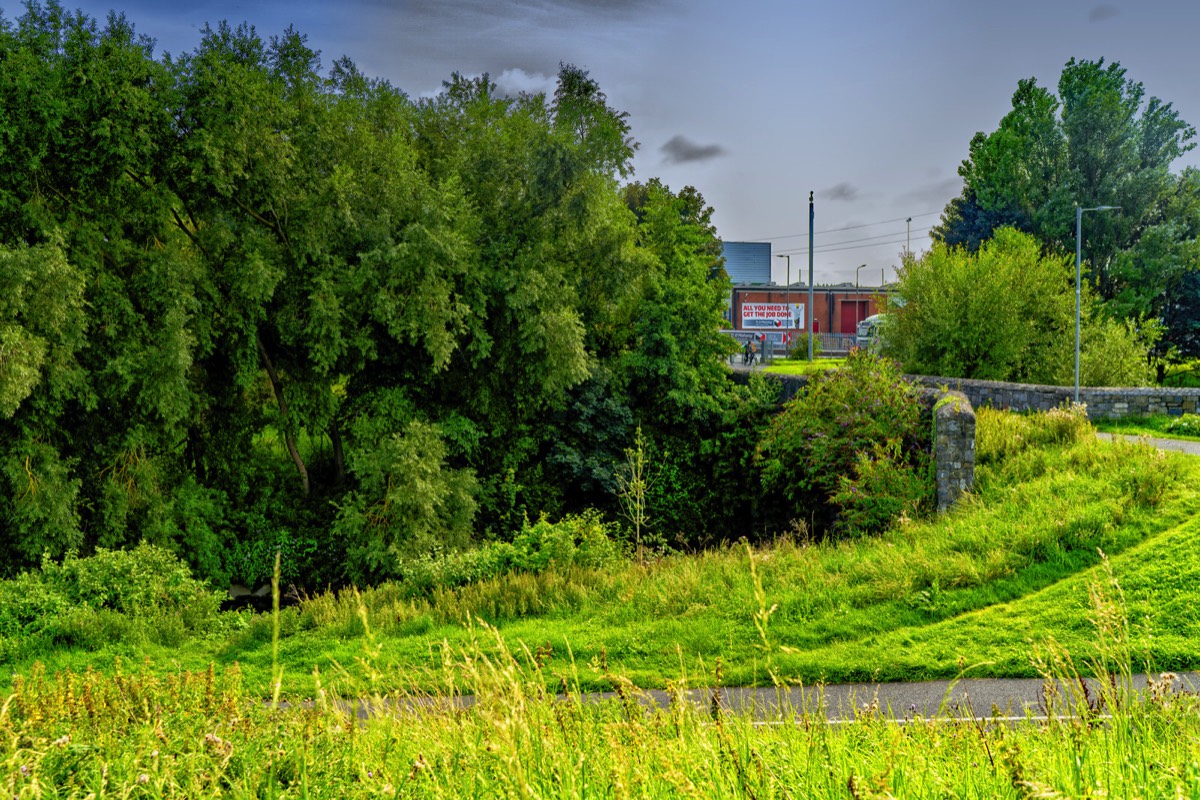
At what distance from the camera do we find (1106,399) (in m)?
20.0

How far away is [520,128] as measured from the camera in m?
25.1

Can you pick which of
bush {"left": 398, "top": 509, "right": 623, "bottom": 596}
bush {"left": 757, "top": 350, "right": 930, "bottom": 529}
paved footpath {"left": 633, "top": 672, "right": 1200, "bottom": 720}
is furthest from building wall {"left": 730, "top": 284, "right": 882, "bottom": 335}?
paved footpath {"left": 633, "top": 672, "right": 1200, "bottom": 720}

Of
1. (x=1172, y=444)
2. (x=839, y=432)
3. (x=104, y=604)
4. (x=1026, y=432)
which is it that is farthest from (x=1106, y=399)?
(x=104, y=604)

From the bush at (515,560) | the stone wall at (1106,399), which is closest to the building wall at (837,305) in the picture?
the stone wall at (1106,399)

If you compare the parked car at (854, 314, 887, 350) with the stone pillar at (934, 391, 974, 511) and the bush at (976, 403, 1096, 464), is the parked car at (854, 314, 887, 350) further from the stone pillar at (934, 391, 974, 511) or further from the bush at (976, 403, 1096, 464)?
the stone pillar at (934, 391, 974, 511)

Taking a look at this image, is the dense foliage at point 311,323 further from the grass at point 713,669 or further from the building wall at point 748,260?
the building wall at point 748,260

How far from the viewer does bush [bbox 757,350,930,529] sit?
51.2 feet

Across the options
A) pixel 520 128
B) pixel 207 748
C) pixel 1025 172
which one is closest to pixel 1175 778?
pixel 207 748

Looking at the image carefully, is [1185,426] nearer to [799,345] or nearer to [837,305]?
[799,345]

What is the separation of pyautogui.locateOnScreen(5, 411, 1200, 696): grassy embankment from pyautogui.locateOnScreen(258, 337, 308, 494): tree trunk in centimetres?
973

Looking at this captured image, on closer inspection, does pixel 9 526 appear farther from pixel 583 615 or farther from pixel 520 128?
pixel 520 128

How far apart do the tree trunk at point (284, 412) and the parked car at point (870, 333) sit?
791 inches

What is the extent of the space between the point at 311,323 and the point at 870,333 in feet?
111

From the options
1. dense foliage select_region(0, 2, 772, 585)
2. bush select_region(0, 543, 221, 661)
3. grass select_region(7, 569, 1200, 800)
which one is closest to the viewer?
grass select_region(7, 569, 1200, 800)
